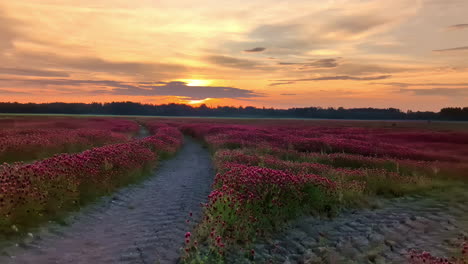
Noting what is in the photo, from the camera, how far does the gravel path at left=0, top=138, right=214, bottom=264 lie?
580 centimetres

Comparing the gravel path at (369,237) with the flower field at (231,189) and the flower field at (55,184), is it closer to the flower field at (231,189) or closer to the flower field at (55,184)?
the flower field at (231,189)

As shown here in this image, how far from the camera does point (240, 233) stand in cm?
662

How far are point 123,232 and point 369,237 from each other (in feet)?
19.6

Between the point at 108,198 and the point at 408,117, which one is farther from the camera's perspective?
the point at 408,117

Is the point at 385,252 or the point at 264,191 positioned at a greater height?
the point at 264,191

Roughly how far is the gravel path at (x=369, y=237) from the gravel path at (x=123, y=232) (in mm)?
1966

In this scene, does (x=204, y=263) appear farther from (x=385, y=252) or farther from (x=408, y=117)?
(x=408, y=117)

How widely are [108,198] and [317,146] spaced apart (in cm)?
1694

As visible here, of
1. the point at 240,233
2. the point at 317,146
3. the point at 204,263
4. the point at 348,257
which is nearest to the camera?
the point at 204,263

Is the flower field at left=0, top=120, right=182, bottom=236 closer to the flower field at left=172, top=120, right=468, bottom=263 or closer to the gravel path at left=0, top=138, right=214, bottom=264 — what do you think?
the gravel path at left=0, top=138, right=214, bottom=264

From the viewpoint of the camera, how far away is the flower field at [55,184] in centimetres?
689

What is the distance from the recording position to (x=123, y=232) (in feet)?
23.9

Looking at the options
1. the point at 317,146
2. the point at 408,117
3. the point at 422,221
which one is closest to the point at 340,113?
the point at 408,117

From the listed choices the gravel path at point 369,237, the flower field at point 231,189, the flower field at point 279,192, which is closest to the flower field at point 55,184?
the flower field at point 231,189
